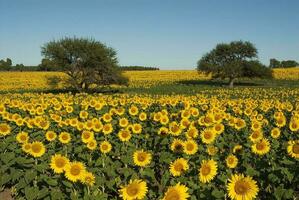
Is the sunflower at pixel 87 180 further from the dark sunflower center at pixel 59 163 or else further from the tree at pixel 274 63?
the tree at pixel 274 63

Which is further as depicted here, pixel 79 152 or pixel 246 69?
pixel 246 69

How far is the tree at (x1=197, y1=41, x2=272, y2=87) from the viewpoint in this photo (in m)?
47.8

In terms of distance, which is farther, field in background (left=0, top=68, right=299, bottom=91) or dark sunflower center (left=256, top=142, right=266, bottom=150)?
field in background (left=0, top=68, right=299, bottom=91)

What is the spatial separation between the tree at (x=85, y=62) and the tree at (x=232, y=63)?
51.6 ft

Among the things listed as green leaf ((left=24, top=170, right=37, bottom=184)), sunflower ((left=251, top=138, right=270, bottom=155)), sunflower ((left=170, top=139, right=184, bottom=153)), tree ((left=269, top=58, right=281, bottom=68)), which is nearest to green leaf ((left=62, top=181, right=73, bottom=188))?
green leaf ((left=24, top=170, right=37, bottom=184))

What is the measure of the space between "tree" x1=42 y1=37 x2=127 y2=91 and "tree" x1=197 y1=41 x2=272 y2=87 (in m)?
15.7

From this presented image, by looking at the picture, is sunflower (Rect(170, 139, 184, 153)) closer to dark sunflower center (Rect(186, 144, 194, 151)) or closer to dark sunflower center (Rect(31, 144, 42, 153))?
dark sunflower center (Rect(186, 144, 194, 151))

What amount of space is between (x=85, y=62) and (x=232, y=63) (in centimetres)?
1908

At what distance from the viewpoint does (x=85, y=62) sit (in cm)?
3528

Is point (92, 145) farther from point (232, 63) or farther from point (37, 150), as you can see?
point (232, 63)

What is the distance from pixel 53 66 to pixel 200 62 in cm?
2125

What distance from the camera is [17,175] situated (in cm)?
696

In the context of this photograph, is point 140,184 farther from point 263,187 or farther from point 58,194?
point 263,187

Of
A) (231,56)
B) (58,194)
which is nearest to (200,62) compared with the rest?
(231,56)
